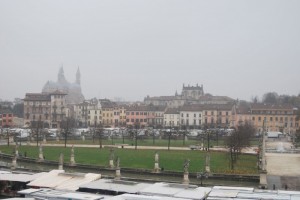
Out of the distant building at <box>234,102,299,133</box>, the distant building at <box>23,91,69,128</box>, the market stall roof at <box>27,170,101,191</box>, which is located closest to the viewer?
the market stall roof at <box>27,170,101,191</box>

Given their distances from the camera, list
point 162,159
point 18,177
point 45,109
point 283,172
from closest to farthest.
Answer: point 18,177
point 283,172
point 162,159
point 45,109

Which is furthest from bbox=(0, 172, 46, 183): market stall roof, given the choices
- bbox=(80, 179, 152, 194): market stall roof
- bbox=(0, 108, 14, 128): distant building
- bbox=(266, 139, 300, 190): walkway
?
bbox=(0, 108, 14, 128): distant building

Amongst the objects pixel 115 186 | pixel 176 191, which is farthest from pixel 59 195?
pixel 176 191

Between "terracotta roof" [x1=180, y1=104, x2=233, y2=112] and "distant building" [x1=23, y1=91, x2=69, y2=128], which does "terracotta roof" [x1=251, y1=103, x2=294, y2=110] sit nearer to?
"terracotta roof" [x1=180, y1=104, x2=233, y2=112]

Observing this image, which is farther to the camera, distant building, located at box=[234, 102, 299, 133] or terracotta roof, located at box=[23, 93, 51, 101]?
terracotta roof, located at box=[23, 93, 51, 101]

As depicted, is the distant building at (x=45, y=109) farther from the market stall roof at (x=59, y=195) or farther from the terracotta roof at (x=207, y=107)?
the market stall roof at (x=59, y=195)

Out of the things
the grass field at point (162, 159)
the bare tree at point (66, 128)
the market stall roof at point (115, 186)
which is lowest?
the grass field at point (162, 159)

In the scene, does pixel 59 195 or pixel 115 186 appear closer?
pixel 59 195

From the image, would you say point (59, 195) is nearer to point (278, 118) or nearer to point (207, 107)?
point (278, 118)

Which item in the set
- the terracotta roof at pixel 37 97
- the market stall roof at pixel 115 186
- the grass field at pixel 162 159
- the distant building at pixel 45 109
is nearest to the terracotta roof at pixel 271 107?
the distant building at pixel 45 109

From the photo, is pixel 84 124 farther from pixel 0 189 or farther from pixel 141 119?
pixel 0 189

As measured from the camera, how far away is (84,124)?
152125 millimetres

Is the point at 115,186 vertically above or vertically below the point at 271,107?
below

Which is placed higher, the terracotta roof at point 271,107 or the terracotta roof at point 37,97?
the terracotta roof at point 37,97
